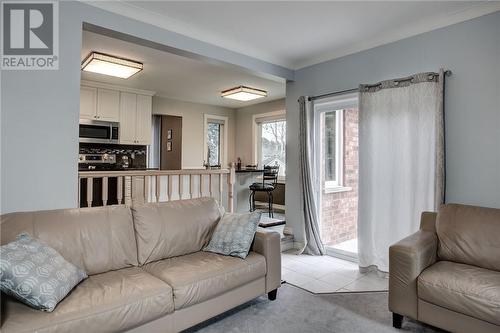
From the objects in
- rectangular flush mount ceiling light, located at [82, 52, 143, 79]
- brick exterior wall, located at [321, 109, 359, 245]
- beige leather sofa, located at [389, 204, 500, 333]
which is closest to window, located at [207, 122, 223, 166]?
rectangular flush mount ceiling light, located at [82, 52, 143, 79]

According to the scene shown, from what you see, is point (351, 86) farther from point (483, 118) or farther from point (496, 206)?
point (496, 206)

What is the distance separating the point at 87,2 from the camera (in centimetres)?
250

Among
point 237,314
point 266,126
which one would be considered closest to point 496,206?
point 237,314

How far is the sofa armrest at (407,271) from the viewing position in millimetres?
2152

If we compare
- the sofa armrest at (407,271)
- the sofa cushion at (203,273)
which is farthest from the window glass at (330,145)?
the sofa cushion at (203,273)

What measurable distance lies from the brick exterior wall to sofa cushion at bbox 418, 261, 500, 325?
6.08 ft

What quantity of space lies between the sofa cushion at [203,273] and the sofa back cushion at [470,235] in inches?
59.0

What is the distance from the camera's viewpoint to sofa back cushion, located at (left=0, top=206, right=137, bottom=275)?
6.47 feet

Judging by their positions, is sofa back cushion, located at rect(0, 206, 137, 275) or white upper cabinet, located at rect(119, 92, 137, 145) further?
white upper cabinet, located at rect(119, 92, 137, 145)

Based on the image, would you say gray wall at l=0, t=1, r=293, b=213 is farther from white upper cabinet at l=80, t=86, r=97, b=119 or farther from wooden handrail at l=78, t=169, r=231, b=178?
white upper cabinet at l=80, t=86, r=97, b=119

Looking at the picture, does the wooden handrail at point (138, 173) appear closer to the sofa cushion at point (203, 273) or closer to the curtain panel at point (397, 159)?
the sofa cushion at point (203, 273)

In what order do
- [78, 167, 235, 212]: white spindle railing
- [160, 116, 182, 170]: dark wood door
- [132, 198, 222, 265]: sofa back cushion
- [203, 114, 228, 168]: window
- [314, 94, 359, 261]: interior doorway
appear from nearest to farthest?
[132, 198, 222, 265]: sofa back cushion < [78, 167, 235, 212]: white spindle railing < [314, 94, 359, 261]: interior doorway < [160, 116, 182, 170]: dark wood door < [203, 114, 228, 168]: window

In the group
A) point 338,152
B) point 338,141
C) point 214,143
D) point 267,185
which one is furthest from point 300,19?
point 214,143

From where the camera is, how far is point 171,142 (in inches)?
267
